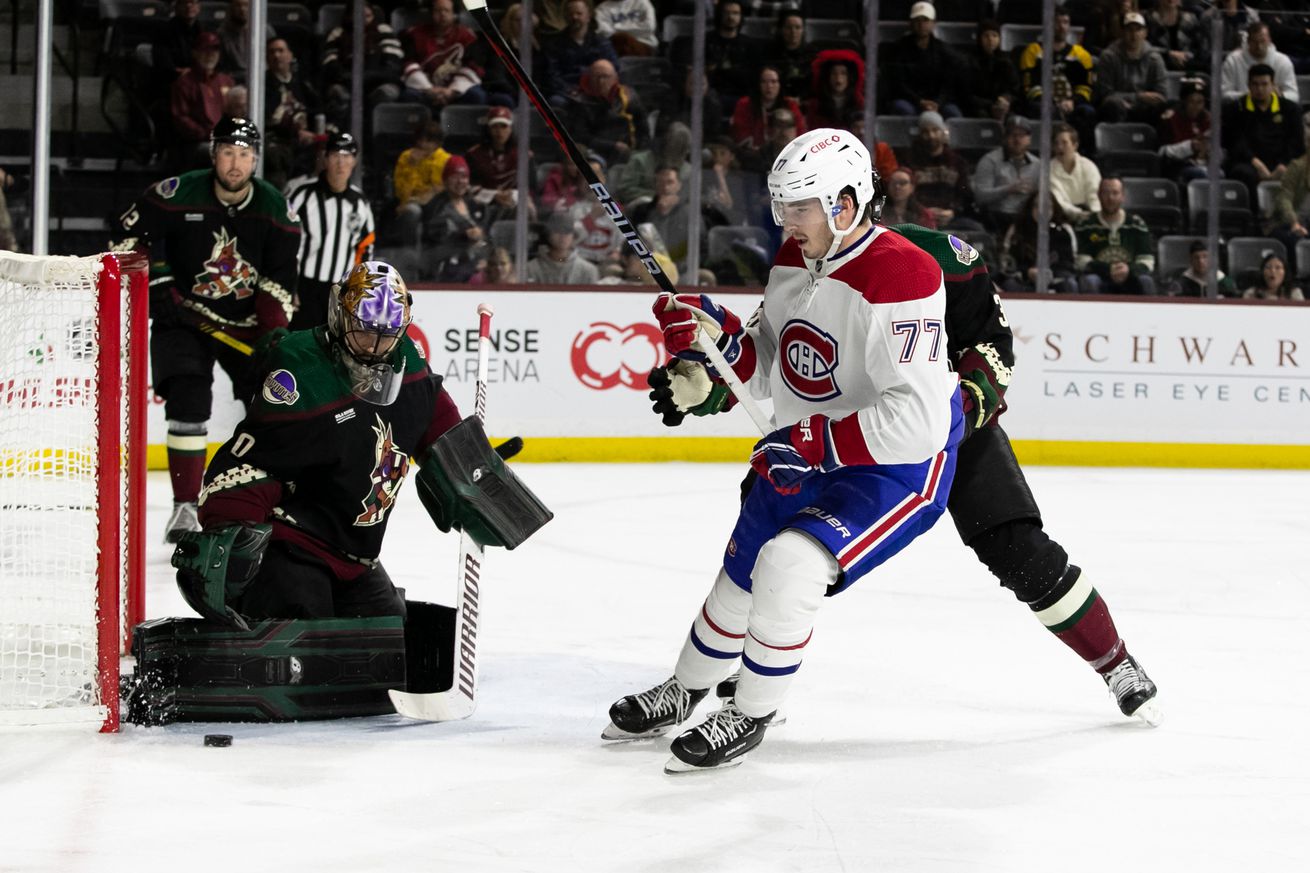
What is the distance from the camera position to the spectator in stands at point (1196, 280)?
24.7 ft

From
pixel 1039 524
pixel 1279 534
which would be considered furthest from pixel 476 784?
pixel 1279 534

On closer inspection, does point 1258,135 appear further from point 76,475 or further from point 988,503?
point 76,475

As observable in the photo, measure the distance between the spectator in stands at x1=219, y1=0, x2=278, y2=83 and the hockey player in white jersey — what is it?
4.22 metres

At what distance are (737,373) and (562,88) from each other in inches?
177

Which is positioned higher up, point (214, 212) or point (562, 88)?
point (562, 88)

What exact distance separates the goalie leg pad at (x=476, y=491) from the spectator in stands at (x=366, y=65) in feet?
13.8

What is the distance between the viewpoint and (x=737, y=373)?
126 inches

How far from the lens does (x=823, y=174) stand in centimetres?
291

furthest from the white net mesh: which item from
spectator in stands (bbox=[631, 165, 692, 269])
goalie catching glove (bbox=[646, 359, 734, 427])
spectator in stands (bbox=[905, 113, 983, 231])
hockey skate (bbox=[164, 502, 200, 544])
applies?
spectator in stands (bbox=[905, 113, 983, 231])

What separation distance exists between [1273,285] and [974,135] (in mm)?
1370

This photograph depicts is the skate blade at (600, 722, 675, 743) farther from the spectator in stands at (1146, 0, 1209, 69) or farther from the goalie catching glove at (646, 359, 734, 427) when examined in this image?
the spectator in stands at (1146, 0, 1209, 69)

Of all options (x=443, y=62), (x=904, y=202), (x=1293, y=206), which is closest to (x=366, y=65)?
(x=443, y=62)

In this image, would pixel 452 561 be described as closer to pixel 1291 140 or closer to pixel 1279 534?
pixel 1279 534

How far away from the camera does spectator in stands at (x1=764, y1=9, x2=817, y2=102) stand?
7668 millimetres
